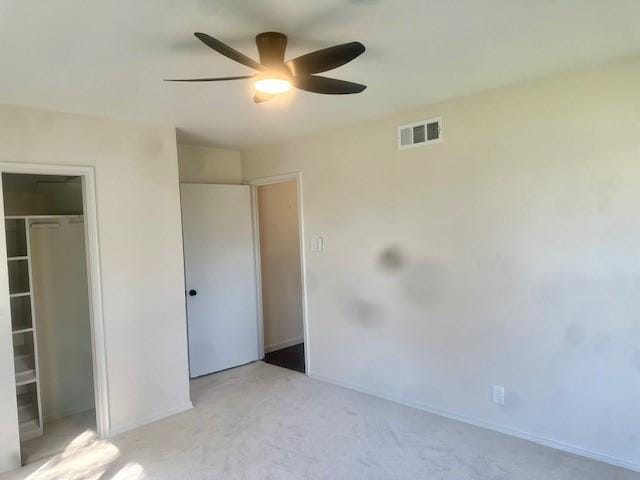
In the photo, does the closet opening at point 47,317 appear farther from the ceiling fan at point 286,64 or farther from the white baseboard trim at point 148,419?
the ceiling fan at point 286,64

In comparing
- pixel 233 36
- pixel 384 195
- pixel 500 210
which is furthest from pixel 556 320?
pixel 233 36

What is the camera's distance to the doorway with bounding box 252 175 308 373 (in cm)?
506

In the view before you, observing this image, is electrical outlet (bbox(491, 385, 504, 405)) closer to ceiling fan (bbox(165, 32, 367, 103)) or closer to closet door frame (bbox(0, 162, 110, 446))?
ceiling fan (bbox(165, 32, 367, 103))

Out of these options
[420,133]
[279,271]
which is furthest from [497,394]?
[279,271]

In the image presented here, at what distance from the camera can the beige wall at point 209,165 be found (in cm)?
446

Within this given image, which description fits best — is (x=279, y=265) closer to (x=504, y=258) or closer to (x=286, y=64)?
(x=504, y=258)

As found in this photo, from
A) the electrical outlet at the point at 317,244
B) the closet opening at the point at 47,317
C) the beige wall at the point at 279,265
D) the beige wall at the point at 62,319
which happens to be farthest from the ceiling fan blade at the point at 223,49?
the beige wall at the point at 279,265

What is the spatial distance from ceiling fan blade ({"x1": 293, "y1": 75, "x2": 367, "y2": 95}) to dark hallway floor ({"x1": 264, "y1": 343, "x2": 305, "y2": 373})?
122 inches

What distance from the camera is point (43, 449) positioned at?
3.05 m

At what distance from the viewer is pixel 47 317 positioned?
3.55m

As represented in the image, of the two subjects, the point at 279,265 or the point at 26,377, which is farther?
the point at 279,265

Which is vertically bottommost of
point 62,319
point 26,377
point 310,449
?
point 310,449

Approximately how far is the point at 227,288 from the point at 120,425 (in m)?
1.68

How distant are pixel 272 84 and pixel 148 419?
2.80 m
